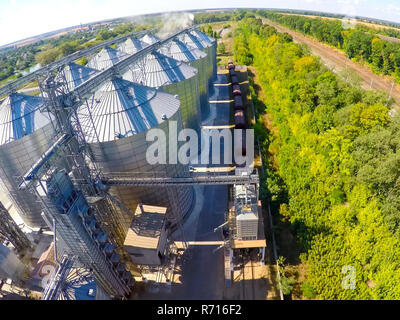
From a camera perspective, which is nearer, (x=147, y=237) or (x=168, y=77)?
(x=147, y=237)

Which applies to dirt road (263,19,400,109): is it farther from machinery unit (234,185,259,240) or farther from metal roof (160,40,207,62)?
machinery unit (234,185,259,240)

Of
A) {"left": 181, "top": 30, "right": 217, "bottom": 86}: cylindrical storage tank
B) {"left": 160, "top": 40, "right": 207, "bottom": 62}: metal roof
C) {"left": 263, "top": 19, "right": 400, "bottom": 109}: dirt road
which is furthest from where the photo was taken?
{"left": 263, "top": 19, "right": 400, "bottom": 109}: dirt road

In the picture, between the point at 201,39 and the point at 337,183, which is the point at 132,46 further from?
the point at 337,183

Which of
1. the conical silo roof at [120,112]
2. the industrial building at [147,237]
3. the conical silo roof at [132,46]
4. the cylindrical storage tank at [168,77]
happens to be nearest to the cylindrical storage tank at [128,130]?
the conical silo roof at [120,112]

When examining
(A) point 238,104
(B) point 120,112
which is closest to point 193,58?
(A) point 238,104

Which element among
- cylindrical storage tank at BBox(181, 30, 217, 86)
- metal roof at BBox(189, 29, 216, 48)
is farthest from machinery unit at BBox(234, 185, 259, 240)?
metal roof at BBox(189, 29, 216, 48)

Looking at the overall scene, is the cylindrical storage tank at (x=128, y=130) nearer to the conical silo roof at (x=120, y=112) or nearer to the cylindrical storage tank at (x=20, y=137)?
the conical silo roof at (x=120, y=112)

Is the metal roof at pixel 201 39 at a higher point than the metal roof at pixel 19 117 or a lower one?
higher
